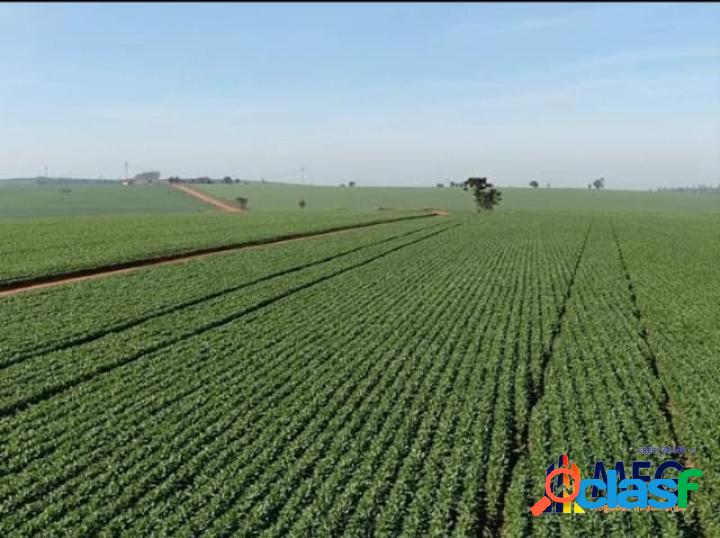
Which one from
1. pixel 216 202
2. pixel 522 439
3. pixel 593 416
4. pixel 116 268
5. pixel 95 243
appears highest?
pixel 216 202

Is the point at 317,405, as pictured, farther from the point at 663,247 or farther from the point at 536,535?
the point at 663,247

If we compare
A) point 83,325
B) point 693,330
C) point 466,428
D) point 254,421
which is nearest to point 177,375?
point 254,421

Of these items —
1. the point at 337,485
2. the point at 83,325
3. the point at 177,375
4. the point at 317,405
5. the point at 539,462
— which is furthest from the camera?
the point at 83,325

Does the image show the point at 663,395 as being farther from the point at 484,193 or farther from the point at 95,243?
the point at 484,193

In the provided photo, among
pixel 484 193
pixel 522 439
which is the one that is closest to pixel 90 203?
pixel 484 193
